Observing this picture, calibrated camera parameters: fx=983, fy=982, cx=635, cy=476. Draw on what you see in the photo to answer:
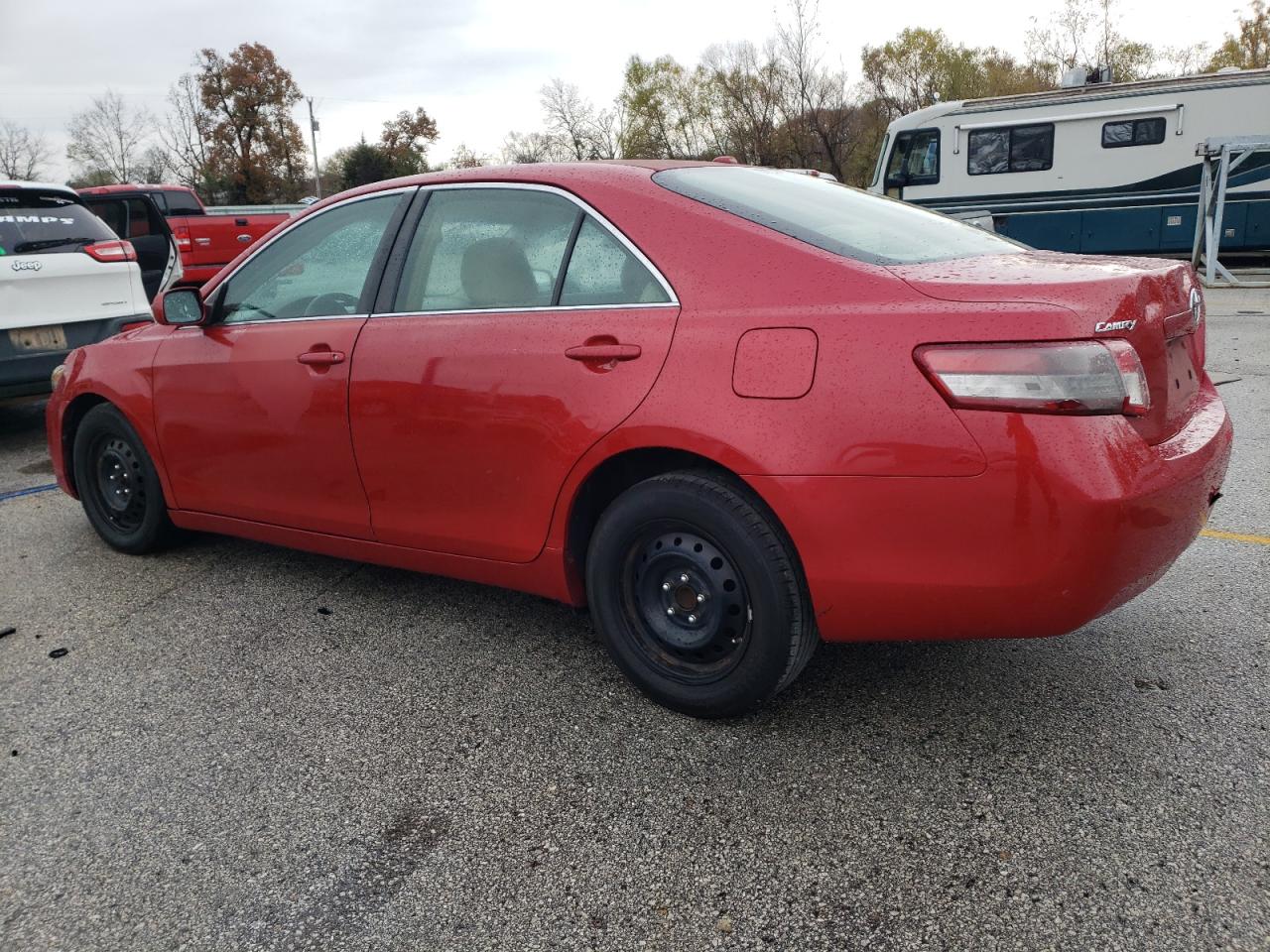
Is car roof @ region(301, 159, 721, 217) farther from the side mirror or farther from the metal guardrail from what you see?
the metal guardrail

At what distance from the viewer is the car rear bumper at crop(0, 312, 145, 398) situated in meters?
6.55

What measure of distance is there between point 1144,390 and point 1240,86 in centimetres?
1730

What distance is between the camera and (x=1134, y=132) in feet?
54.7

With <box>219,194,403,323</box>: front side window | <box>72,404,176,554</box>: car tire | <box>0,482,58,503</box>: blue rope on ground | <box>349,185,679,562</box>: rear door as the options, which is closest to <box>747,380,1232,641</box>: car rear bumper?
<box>349,185,679,562</box>: rear door

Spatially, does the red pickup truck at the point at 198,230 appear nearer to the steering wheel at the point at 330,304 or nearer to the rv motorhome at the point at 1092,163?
the rv motorhome at the point at 1092,163

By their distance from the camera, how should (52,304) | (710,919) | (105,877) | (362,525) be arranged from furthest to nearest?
(52,304)
(362,525)
(105,877)
(710,919)

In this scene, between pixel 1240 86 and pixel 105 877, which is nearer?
pixel 105 877

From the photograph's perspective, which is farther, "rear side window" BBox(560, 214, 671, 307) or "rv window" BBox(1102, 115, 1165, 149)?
"rv window" BBox(1102, 115, 1165, 149)

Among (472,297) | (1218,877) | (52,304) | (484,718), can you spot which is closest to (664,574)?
(484,718)

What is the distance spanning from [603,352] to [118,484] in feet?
9.49

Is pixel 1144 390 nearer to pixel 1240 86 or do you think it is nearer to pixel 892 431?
pixel 892 431

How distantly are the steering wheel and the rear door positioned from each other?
0.55ft

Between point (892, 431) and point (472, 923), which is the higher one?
point (892, 431)

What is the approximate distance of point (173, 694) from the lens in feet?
10.2
